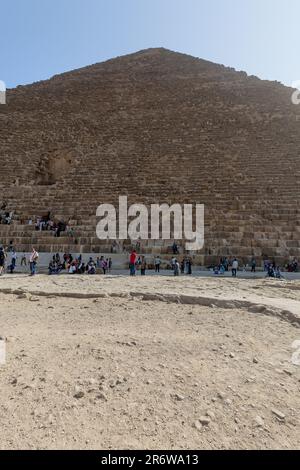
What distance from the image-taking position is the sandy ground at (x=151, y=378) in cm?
194

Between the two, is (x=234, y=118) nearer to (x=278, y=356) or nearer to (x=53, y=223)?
(x=53, y=223)

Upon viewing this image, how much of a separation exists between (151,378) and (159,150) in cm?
1914

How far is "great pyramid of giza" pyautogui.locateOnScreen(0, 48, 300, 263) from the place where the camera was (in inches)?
505

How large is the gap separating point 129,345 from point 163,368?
570 millimetres

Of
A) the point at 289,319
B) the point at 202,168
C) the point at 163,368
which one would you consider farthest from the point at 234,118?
the point at 163,368

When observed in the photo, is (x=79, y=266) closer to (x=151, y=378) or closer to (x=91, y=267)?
(x=91, y=267)

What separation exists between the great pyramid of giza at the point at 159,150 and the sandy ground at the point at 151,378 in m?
7.31

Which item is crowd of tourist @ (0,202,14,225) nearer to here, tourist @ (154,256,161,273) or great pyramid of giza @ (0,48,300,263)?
great pyramid of giza @ (0,48,300,263)

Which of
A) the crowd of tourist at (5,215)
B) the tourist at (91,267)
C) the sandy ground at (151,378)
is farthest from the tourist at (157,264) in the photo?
the crowd of tourist at (5,215)
